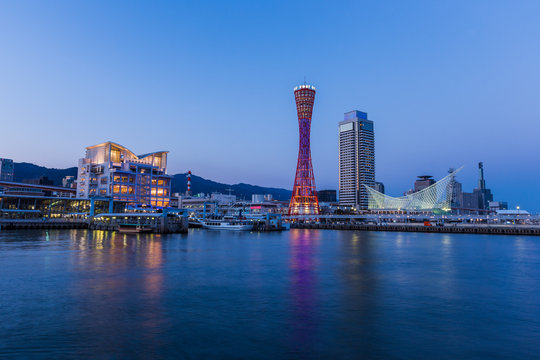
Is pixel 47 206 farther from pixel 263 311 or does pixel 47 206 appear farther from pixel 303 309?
pixel 303 309

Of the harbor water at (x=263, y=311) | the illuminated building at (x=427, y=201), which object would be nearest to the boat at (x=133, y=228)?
the harbor water at (x=263, y=311)

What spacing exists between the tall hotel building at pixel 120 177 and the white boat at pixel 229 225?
93.8ft

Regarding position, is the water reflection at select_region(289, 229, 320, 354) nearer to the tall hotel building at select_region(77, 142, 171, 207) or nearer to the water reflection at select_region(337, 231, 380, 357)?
the water reflection at select_region(337, 231, 380, 357)

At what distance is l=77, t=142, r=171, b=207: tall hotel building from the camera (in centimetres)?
10975

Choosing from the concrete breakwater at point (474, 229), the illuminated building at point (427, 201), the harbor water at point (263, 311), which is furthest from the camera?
the illuminated building at point (427, 201)

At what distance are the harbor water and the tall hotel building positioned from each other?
86415mm

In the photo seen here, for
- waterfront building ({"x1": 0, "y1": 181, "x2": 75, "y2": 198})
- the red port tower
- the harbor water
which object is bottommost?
the harbor water

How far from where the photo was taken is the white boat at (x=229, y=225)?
285 ft

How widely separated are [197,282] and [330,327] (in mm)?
10350

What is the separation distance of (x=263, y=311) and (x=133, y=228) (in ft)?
206

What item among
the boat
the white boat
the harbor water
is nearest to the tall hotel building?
the white boat

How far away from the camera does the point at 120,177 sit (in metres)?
110

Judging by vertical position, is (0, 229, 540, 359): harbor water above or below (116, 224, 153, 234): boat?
below

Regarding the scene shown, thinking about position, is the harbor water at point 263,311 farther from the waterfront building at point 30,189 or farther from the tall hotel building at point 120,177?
the waterfront building at point 30,189
